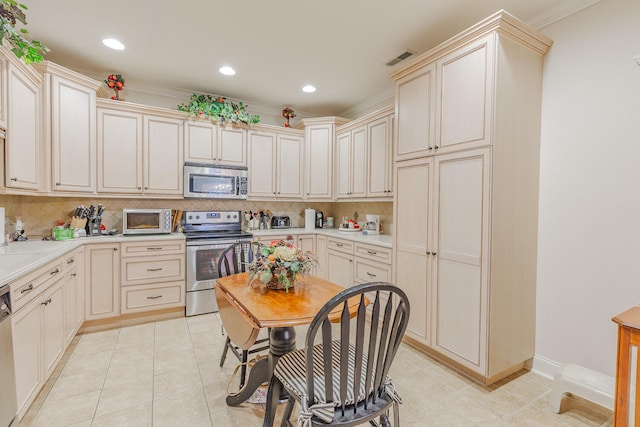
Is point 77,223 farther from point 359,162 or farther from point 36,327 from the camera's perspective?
point 359,162

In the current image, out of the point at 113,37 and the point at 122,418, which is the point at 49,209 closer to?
the point at 113,37

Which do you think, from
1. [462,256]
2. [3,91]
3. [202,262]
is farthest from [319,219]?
[3,91]

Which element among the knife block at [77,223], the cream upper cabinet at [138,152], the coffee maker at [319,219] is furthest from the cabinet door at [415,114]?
the knife block at [77,223]

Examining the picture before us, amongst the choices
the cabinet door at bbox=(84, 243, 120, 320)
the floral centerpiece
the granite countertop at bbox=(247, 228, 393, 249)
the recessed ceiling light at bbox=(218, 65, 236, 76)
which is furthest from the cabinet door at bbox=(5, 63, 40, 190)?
the granite countertop at bbox=(247, 228, 393, 249)

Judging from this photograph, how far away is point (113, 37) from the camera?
110 inches

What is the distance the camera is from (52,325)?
2215mm

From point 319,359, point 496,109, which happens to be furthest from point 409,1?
point 319,359

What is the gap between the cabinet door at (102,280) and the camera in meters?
3.08

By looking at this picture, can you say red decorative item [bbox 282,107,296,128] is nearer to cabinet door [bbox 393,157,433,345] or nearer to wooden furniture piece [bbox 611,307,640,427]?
cabinet door [bbox 393,157,433,345]

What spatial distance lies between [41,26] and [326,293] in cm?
335

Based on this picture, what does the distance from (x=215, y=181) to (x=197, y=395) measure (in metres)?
2.59

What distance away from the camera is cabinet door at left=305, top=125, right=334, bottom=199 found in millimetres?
4496

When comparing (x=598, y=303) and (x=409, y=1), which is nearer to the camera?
(x=598, y=303)

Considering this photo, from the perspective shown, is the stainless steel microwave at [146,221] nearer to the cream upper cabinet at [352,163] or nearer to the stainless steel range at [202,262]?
the stainless steel range at [202,262]
